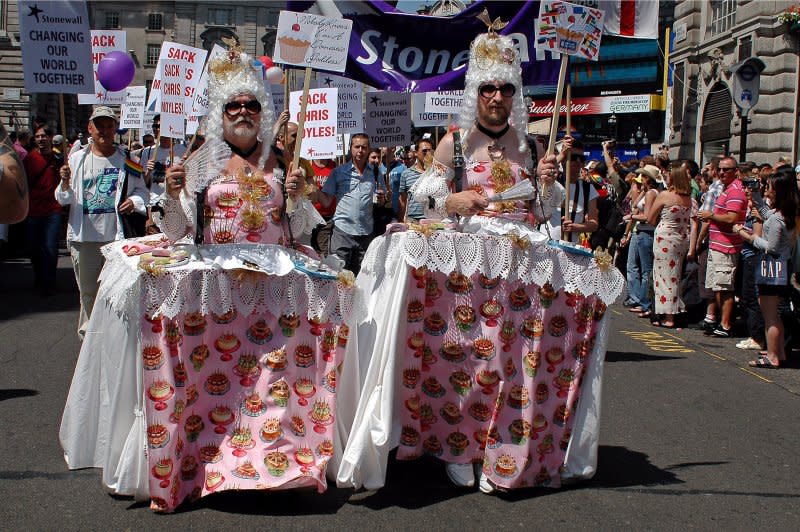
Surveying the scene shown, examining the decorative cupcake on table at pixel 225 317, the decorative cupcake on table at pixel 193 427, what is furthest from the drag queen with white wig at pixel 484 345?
the decorative cupcake on table at pixel 193 427

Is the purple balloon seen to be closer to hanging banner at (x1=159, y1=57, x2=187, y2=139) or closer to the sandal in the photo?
hanging banner at (x1=159, y1=57, x2=187, y2=139)

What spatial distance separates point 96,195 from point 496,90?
420cm

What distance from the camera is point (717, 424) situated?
21.8 feet

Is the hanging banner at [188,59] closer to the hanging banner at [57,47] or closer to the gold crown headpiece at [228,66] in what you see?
the hanging banner at [57,47]

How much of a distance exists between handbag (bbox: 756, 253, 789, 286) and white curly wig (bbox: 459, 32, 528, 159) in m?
4.50

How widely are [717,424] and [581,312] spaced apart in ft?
7.17

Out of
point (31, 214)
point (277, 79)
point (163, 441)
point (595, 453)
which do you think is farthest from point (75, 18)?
point (595, 453)

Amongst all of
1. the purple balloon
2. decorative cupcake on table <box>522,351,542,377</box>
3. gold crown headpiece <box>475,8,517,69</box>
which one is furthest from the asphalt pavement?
the purple balloon

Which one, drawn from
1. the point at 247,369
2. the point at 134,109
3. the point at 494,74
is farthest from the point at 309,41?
the point at 134,109

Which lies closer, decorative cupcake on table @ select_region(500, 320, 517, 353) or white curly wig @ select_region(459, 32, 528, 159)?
decorative cupcake on table @ select_region(500, 320, 517, 353)

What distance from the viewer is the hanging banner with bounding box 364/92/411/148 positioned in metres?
11.4

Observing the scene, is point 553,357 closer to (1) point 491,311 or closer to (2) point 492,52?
(1) point 491,311

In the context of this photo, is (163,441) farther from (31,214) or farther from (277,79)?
(31,214)

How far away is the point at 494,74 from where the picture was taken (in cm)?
530
